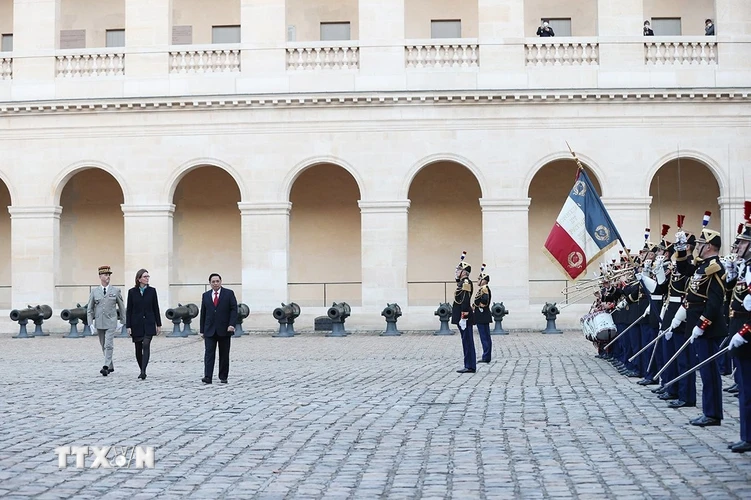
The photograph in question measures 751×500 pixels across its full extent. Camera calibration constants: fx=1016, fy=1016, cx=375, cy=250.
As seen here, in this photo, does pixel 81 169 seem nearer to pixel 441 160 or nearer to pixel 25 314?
pixel 25 314

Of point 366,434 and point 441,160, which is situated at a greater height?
point 441,160

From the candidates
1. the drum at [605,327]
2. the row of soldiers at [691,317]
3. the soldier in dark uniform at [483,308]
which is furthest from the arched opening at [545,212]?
the row of soldiers at [691,317]

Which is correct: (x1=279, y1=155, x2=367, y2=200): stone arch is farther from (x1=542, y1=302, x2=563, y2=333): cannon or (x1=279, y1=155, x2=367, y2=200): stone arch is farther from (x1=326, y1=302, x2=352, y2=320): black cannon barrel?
(x1=542, y1=302, x2=563, y2=333): cannon

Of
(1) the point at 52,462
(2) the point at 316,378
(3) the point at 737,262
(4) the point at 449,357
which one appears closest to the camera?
(1) the point at 52,462

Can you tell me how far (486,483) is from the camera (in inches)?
326

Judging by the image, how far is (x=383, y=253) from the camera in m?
31.7

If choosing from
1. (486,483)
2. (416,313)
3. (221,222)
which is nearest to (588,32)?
(416,313)

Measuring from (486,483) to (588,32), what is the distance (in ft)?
93.9

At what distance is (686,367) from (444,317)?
17.2m

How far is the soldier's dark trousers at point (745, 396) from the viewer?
9500 millimetres

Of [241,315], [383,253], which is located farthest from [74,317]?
[383,253]

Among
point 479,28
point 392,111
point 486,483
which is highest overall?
point 479,28

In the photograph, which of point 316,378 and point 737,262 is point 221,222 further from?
point 737,262

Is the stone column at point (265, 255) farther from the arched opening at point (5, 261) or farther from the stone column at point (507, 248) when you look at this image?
the arched opening at point (5, 261)
